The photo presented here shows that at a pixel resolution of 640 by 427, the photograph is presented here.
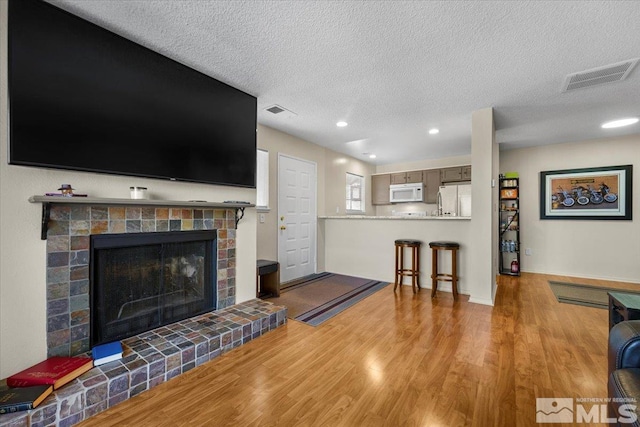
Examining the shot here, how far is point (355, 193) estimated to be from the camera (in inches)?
252

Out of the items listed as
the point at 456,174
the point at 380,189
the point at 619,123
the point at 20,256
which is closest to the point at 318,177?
the point at 380,189

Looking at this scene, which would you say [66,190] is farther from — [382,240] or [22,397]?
[382,240]

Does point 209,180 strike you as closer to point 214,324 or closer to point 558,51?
point 214,324

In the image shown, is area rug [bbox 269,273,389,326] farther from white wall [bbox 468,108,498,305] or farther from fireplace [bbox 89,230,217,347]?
white wall [bbox 468,108,498,305]

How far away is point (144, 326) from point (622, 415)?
2.78m

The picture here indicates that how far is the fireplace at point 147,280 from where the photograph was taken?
1.95 metres

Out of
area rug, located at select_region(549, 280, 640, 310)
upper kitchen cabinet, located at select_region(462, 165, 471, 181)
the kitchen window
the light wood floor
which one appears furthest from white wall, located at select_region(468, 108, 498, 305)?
the kitchen window

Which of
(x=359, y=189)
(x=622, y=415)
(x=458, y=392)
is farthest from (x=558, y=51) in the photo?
Answer: (x=359, y=189)

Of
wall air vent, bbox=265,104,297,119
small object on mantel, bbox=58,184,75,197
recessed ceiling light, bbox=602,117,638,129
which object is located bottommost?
small object on mantel, bbox=58,184,75,197

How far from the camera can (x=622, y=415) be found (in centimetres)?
95

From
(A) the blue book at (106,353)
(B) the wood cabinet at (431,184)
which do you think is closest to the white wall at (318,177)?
(B) the wood cabinet at (431,184)

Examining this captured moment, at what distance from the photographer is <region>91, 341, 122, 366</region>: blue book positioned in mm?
1707

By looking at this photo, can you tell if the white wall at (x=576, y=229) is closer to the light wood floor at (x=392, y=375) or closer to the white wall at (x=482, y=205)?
the light wood floor at (x=392, y=375)

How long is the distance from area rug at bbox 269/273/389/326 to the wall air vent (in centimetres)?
243
